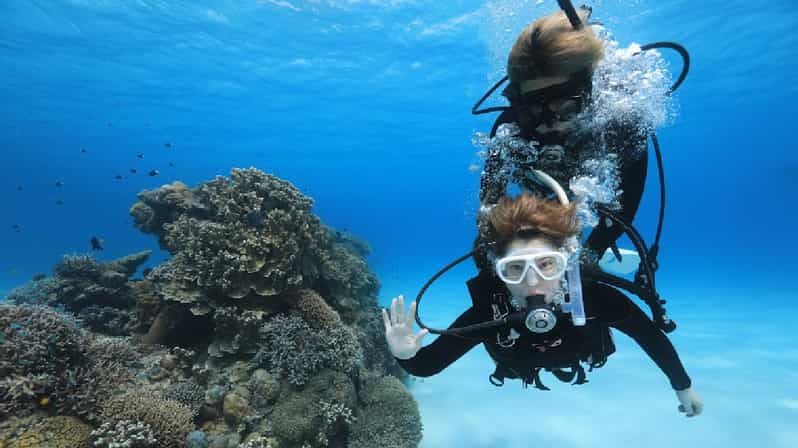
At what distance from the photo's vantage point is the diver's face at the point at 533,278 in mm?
3156

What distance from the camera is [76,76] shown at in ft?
90.6

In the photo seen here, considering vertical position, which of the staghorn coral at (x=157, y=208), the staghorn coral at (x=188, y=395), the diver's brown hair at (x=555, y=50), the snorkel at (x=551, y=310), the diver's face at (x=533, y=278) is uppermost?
the staghorn coral at (x=157, y=208)

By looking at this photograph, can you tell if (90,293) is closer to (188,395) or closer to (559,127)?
(188,395)

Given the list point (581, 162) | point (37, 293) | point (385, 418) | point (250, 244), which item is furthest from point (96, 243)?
point (581, 162)

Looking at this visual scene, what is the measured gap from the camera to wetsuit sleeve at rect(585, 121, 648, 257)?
15.7ft

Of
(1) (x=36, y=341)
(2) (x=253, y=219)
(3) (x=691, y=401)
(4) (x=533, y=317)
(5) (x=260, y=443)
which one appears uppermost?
(2) (x=253, y=219)

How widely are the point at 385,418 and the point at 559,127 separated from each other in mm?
5026

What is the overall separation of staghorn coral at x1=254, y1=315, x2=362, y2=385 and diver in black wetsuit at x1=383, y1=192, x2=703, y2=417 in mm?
3052

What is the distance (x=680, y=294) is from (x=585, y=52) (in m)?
26.8

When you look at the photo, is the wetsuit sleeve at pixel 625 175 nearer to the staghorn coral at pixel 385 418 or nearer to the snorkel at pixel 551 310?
the snorkel at pixel 551 310

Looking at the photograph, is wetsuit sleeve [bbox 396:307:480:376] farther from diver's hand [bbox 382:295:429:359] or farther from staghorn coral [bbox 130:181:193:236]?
staghorn coral [bbox 130:181:193:236]

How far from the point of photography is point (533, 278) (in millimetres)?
3141

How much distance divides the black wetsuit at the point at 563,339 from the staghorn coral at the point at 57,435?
3.76 m

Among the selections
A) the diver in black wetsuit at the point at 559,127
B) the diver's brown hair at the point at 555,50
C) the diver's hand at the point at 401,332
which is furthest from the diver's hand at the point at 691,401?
the diver's brown hair at the point at 555,50
